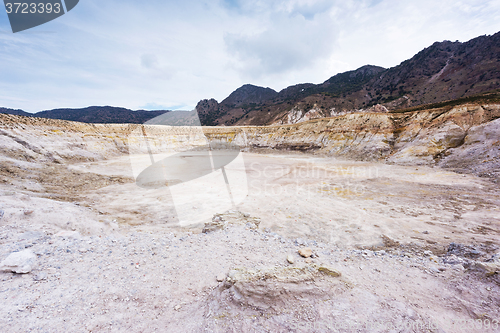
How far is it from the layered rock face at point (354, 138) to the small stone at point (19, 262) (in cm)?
2222

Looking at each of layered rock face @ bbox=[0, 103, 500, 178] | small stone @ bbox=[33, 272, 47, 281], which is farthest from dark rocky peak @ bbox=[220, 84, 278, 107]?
small stone @ bbox=[33, 272, 47, 281]

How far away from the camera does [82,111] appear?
141625 mm

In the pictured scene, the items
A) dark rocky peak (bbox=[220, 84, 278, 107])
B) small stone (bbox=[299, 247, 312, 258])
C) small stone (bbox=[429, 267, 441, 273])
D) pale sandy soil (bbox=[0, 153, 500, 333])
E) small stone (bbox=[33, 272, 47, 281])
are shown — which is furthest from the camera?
dark rocky peak (bbox=[220, 84, 278, 107])

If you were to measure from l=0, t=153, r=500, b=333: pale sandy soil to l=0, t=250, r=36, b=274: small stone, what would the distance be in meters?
0.13

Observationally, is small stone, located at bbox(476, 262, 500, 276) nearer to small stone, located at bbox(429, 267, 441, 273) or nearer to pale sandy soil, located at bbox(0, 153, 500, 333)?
pale sandy soil, located at bbox(0, 153, 500, 333)

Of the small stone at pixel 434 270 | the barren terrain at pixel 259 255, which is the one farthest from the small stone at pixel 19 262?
the small stone at pixel 434 270

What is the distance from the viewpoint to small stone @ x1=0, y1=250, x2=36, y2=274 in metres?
3.68

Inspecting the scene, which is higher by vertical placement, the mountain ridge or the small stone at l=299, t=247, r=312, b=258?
the mountain ridge

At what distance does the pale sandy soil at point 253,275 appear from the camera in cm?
292

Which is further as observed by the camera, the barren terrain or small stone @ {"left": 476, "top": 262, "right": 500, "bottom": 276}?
small stone @ {"left": 476, "top": 262, "right": 500, "bottom": 276}

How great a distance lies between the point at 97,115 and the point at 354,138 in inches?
6731

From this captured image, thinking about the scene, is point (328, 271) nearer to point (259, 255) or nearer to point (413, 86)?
point (259, 255)

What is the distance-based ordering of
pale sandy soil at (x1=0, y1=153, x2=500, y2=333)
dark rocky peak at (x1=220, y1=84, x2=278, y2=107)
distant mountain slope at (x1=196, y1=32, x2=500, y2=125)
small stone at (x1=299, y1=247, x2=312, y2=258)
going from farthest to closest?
dark rocky peak at (x1=220, y1=84, x2=278, y2=107), distant mountain slope at (x1=196, y1=32, x2=500, y2=125), small stone at (x1=299, y1=247, x2=312, y2=258), pale sandy soil at (x1=0, y1=153, x2=500, y2=333)

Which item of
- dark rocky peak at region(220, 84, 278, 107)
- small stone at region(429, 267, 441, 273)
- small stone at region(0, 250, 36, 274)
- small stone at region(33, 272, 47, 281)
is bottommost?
small stone at region(429, 267, 441, 273)
